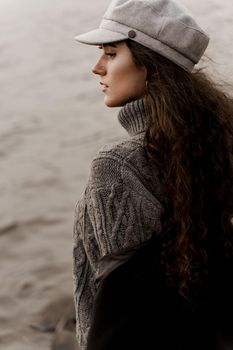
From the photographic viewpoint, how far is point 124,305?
1.76 metres

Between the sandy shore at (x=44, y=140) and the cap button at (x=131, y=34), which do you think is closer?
the cap button at (x=131, y=34)

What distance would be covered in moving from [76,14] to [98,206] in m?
10.1

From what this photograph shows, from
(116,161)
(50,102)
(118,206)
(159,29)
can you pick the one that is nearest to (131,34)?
(159,29)

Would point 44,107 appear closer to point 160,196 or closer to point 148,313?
point 160,196

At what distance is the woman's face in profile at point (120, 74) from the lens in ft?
6.64

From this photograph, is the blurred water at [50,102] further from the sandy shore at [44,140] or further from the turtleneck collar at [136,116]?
the turtleneck collar at [136,116]

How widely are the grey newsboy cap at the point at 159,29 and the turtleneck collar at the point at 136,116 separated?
0.15 metres

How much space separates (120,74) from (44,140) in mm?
4932

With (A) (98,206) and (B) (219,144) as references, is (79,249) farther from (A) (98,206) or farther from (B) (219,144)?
(B) (219,144)

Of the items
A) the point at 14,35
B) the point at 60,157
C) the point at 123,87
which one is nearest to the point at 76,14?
the point at 14,35

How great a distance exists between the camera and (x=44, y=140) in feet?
22.8

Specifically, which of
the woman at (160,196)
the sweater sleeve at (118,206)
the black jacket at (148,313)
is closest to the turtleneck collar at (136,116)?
the woman at (160,196)

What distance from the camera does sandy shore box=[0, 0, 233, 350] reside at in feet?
14.6

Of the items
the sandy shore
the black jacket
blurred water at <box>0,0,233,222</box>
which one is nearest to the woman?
the black jacket
